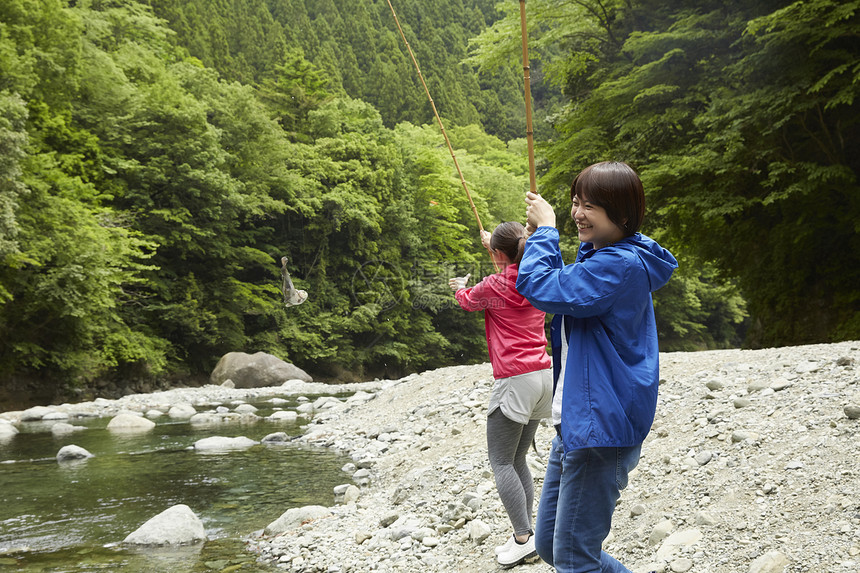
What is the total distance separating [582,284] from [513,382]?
1517 mm

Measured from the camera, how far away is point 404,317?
34.5m

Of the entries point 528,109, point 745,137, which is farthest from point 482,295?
point 745,137

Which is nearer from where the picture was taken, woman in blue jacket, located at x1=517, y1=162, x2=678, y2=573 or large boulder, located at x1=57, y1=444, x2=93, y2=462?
woman in blue jacket, located at x1=517, y1=162, x2=678, y2=573

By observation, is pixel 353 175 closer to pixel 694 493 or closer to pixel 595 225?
pixel 694 493

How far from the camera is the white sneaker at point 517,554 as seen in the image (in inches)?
136

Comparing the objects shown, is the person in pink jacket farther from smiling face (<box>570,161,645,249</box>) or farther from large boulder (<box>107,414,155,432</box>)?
large boulder (<box>107,414,155,432</box>)

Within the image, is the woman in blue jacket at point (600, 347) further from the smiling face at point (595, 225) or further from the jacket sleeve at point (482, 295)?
the jacket sleeve at point (482, 295)

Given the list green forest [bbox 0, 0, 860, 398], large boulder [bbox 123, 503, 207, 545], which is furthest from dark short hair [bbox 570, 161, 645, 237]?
green forest [bbox 0, 0, 860, 398]

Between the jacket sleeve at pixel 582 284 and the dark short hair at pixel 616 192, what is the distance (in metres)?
0.13

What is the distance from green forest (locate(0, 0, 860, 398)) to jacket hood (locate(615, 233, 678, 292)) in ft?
26.2

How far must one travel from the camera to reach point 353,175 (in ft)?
108

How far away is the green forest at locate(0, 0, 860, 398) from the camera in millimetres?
10242

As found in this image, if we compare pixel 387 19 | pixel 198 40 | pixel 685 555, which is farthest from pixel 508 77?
pixel 685 555

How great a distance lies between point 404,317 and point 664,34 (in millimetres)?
25058
